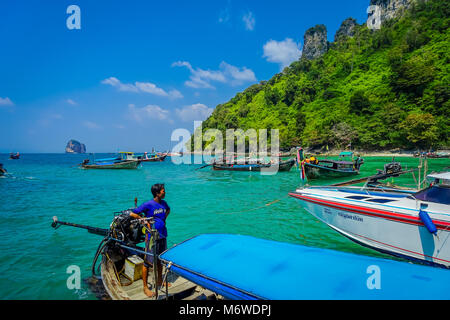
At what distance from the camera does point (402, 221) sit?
6160 mm

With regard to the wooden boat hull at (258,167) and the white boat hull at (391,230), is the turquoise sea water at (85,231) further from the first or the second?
the wooden boat hull at (258,167)

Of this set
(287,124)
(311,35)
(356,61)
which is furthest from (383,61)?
(311,35)

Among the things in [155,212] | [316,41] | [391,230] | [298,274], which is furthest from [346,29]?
[298,274]

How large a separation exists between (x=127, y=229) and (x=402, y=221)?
731 centimetres

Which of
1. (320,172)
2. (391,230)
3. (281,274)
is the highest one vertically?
(281,274)

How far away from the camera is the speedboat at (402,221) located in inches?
224

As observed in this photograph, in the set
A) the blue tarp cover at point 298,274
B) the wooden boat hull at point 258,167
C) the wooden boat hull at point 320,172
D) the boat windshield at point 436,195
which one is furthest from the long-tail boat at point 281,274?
the wooden boat hull at point 258,167

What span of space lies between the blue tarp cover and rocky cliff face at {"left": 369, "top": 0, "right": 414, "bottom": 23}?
176557 millimetres

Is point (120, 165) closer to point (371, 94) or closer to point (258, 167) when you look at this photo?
point (258, 167)

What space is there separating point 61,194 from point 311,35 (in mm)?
183583

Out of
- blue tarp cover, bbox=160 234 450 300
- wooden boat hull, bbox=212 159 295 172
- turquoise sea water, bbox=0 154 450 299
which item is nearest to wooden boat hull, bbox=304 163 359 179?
turquoise sea water, bbox=0 154 450 299

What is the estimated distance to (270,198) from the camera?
17.5 metres

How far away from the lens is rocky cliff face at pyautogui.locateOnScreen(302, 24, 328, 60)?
154 m
